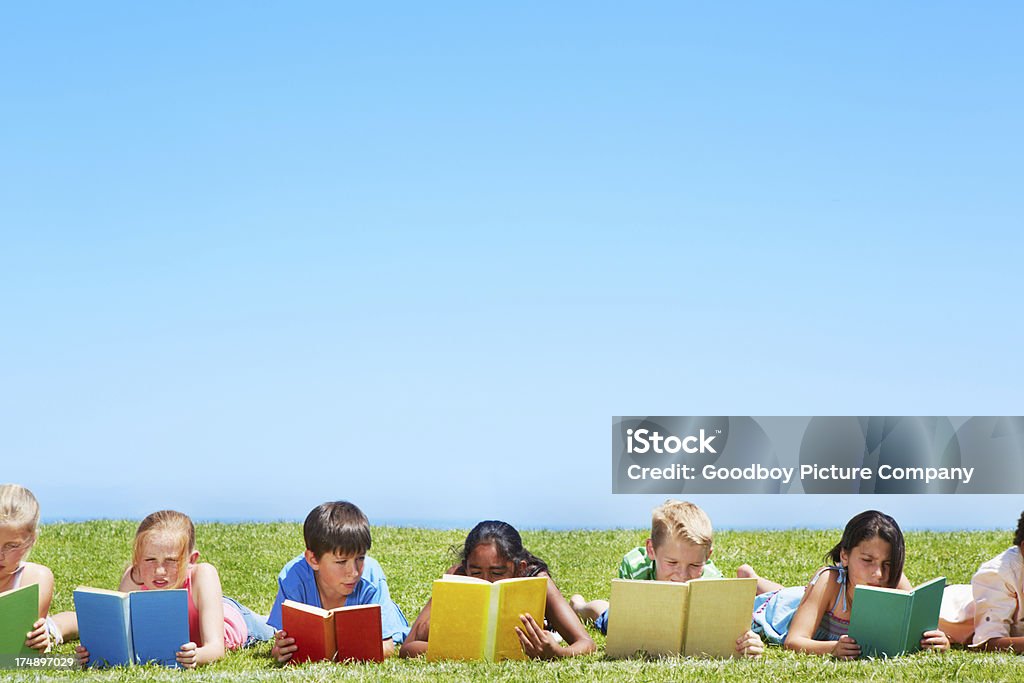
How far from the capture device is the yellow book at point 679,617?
7160 mm

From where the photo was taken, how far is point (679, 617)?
721 cm

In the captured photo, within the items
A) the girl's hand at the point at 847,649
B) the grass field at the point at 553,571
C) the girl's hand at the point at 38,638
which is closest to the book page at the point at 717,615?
the grass field at the point at 553,571

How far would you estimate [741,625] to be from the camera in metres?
7.33

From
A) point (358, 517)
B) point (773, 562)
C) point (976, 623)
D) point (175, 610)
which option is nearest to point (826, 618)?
point (976, 623)

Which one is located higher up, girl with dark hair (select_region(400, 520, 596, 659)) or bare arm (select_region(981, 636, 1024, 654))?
girl with dark hair (select_region(400, 520, 596, 659))

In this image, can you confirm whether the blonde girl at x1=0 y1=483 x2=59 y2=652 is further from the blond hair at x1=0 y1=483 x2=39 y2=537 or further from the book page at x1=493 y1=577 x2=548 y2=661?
the book page at x1=493 y1=577 x2=548 y2=661

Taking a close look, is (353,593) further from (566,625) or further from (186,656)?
(566,625)

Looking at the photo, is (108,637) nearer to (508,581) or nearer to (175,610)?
(175,610)

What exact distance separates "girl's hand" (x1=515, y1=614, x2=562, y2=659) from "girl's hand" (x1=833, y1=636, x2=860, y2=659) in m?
1.90

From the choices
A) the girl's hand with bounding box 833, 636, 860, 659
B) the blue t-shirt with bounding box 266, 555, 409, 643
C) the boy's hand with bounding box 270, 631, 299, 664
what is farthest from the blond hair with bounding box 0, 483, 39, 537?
the girl's hand with bounding box 833, 636, 860, 659

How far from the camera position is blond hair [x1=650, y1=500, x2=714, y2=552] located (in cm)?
805

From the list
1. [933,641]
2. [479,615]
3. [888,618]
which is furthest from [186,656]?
[933,641]

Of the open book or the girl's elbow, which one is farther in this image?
the girl's elbow

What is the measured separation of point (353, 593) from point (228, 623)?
4.12 feet
